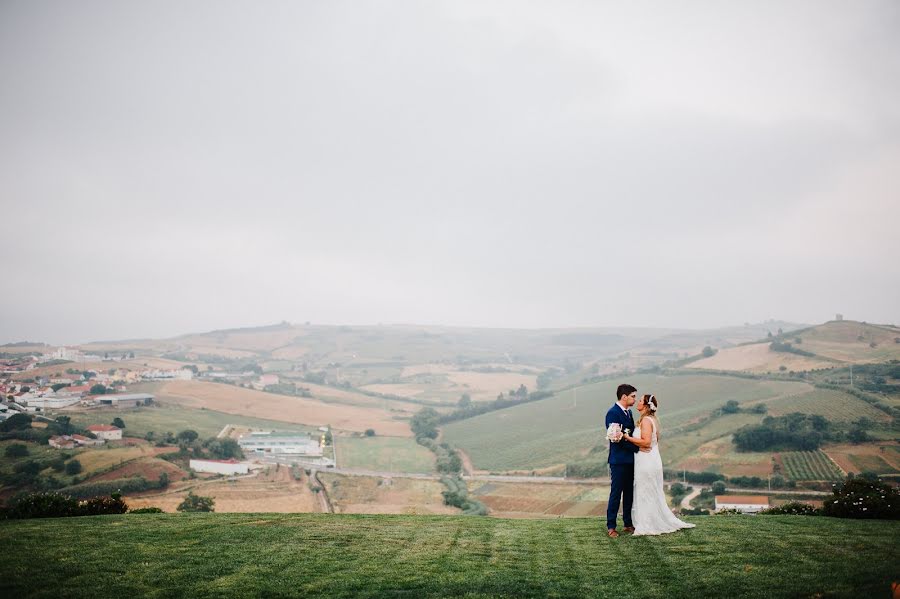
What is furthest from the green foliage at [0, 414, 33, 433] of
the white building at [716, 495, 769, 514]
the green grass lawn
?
the white building at [716, 495, 769, 514]

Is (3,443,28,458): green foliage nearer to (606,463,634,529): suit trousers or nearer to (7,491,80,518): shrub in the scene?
(7,491,80,518): shrub

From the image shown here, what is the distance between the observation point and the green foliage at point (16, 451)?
48188mm

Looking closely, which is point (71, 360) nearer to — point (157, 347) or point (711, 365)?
point (157, 347)

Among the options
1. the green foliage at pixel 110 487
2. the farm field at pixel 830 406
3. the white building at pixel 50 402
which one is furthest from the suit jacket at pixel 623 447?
the white building at pixel 50 402

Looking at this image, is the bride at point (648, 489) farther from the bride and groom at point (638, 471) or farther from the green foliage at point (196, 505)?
the green foliage at point (196, 505)

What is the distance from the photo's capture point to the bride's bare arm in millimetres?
10055

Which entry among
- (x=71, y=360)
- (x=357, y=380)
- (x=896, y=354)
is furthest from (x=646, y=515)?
(x=357, y=380)

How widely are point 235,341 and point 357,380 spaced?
184 ft

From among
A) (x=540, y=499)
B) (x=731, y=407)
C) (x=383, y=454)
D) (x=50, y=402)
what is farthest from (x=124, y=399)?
(x=731, y=407)

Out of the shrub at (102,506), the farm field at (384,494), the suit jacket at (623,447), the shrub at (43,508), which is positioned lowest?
the farm field at (384,494)

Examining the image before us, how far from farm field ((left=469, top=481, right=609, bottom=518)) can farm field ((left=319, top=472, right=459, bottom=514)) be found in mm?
4602

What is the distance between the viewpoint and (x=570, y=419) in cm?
9188

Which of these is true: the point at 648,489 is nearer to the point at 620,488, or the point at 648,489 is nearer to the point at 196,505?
the point at 620,488

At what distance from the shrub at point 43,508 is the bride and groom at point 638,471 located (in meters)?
13.0
